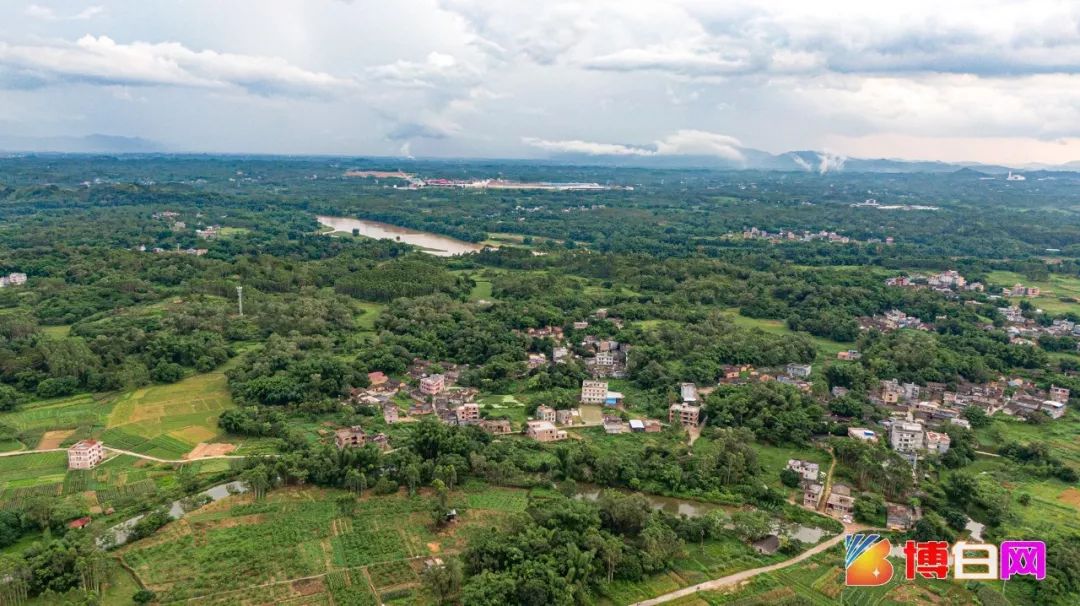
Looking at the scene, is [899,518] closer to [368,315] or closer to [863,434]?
[863,434]

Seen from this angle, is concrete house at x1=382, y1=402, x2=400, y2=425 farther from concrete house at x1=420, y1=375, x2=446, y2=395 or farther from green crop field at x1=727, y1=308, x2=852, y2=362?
green crop field at x1=727, y1=308, x2=852, y2=362

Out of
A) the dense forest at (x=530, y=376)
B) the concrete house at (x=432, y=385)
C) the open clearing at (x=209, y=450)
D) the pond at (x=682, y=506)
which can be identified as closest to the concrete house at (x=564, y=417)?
the dense forest at (x=530, y=376)

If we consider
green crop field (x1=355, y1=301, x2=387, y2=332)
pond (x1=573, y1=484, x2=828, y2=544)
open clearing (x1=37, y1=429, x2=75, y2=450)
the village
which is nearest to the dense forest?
open clearing (x1=37, y1=429, x2=75, y2=450)

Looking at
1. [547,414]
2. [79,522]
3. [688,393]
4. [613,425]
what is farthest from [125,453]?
[688,393]

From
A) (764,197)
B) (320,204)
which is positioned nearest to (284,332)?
(320,204)

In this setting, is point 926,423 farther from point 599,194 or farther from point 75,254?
point 599,194

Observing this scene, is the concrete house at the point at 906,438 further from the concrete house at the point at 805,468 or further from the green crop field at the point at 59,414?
the green crop field at the point at 59,414
